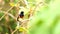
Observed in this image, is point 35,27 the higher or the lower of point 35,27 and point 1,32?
the higher

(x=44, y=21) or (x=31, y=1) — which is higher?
(x=44, y=21)

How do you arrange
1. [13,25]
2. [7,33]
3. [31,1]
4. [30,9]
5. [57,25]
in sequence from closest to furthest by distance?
[57,25] → [30,9] → [31,1] → [7,33] → [13,25]

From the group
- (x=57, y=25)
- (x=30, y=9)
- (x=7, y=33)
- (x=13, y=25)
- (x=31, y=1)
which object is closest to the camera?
(x=57, y=25)

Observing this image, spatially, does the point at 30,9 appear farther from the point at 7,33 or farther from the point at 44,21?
the point at 44,21

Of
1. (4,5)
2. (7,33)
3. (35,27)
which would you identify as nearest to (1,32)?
(7,33)

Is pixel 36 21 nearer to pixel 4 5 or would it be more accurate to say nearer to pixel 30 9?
pixel 30 9

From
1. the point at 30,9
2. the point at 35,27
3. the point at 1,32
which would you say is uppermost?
the point at 35,27

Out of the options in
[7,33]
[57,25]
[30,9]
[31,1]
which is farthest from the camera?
[7,33]

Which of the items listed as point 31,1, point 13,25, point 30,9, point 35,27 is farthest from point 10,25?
point 35,27

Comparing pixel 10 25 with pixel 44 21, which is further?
pixel 10 25
